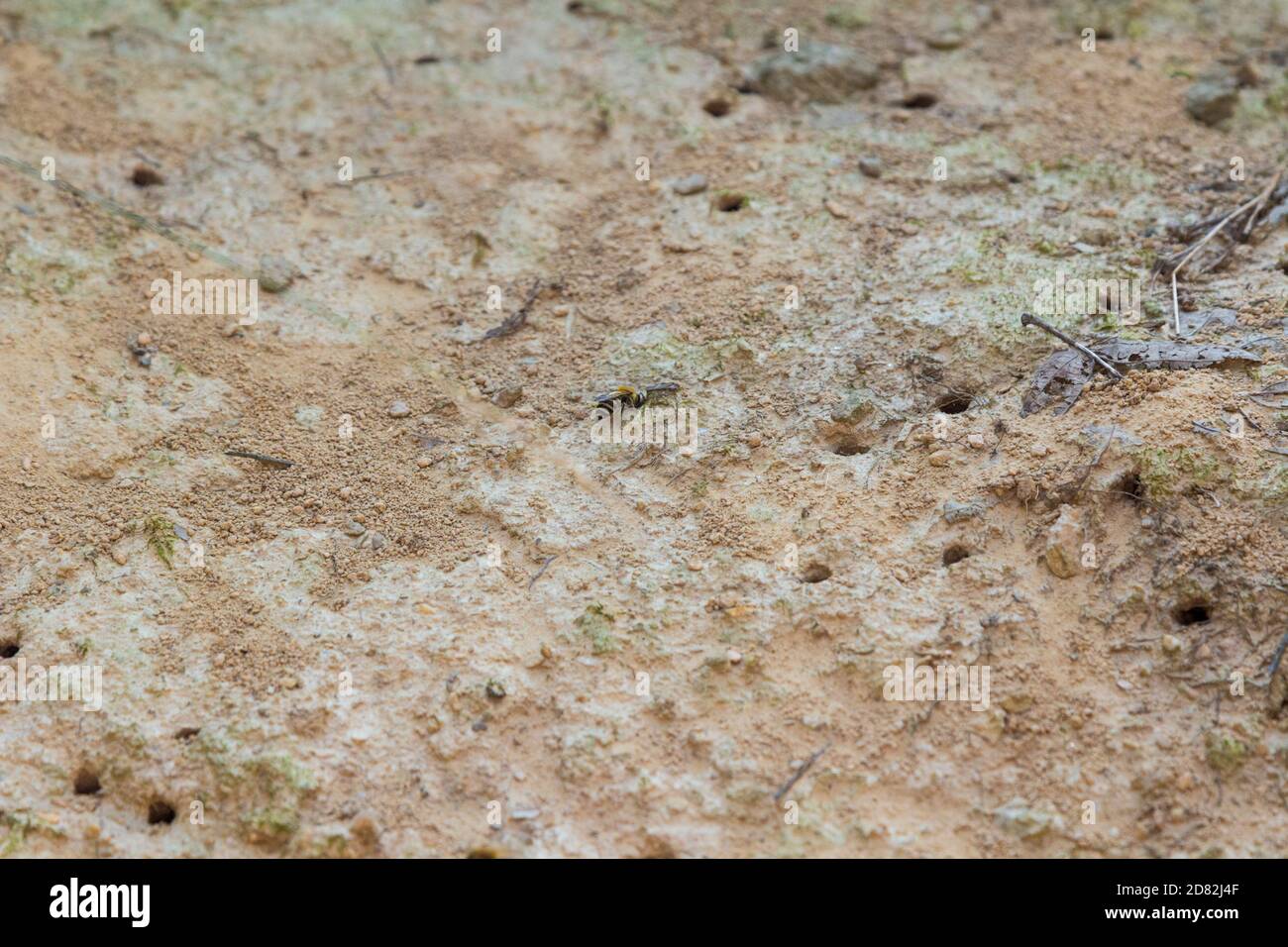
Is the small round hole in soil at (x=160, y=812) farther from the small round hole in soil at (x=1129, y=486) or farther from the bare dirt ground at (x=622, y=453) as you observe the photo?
the small round hole in soil at (x=1129, y=486)

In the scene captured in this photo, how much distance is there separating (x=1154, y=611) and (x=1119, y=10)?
12.8ft

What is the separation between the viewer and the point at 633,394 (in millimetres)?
4238

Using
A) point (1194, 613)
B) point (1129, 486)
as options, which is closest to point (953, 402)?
point (1129, 486)

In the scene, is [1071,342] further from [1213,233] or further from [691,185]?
[691,185]

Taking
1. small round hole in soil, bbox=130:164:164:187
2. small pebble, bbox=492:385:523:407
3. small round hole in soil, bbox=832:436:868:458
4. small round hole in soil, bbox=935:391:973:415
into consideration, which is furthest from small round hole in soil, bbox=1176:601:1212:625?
small round hole in soil, bbox=130:164:164:187

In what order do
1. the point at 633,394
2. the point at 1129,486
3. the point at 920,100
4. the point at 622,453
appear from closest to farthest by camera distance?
1. the point at 1129,486
2. the point at 622,453
3. the point at 633,394
4. the point at 920,100

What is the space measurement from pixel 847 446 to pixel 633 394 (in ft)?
2.55

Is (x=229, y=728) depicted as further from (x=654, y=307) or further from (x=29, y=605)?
(x=654, y=307)

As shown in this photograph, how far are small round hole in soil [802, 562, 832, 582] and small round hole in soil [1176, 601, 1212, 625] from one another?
3.30 feet

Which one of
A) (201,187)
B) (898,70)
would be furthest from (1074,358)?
(201,187)

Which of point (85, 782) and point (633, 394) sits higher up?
point (633, 394)

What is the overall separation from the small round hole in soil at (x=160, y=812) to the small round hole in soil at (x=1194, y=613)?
2.92 metres

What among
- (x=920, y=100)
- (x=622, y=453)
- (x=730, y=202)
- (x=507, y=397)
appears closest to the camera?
(x=622, y=453)

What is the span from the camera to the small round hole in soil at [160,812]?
3346 millimetres
